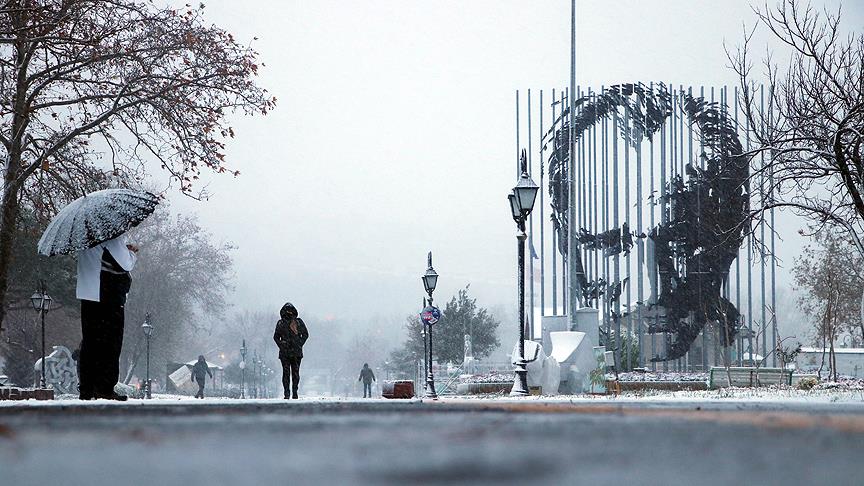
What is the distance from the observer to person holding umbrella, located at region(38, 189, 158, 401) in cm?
1038

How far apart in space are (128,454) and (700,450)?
47.0 inches

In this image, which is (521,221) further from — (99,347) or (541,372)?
(99,347)

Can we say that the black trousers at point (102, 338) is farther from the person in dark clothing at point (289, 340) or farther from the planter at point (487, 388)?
the planter at point (487, 388)

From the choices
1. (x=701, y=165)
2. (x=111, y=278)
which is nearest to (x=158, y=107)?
(x=111, y=278)

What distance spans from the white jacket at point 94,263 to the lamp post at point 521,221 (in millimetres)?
8919

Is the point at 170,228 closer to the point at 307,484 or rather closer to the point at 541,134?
the point at 541,134

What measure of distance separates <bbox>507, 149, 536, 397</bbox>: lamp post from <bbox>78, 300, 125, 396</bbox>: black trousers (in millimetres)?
9225

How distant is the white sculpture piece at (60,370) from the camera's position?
3584 cm

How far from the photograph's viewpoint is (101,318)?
10.4 metres

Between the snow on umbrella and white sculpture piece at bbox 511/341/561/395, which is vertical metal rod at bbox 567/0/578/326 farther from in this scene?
the snow on umbrella

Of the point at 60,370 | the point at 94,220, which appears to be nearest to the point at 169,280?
the point at 60,370

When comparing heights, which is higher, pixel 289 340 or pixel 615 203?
pixel 615 203

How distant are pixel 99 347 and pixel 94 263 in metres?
0.82

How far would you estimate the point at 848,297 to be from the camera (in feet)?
158
